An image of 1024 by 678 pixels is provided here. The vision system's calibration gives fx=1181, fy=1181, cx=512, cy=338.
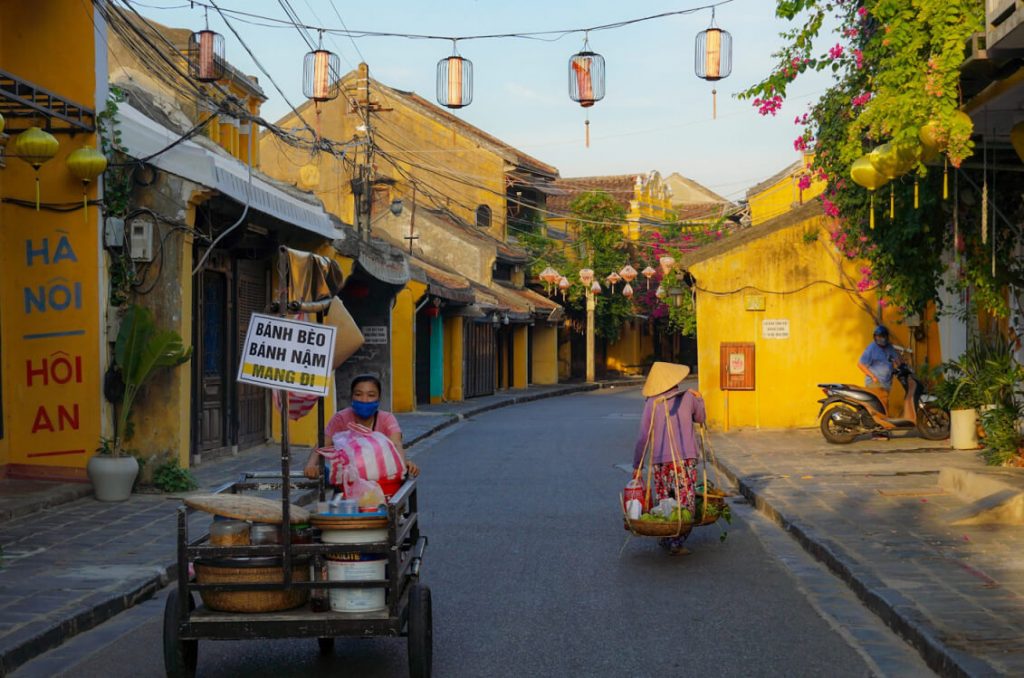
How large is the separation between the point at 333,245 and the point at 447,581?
12501 mm

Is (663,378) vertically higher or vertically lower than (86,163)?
lower

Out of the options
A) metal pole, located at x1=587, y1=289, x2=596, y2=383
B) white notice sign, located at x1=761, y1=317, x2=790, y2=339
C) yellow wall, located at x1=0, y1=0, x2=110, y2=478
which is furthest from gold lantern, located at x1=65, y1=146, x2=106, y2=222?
metal pole, located at x1=587, y1=289, x2=596, y2=383

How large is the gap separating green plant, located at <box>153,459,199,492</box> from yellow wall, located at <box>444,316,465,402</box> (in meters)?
23.0

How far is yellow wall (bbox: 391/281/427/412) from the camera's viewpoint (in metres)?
29.5

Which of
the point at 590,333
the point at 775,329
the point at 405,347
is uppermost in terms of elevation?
the point at 590,333

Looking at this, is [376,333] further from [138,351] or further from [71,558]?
[71,558]

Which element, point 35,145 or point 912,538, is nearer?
point 912,538

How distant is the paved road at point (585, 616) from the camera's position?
656 cm

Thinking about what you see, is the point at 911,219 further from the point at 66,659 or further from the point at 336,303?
the point at 66,659

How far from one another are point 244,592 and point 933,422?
599 inches

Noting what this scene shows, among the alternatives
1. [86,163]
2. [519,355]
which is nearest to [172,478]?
[86,163]

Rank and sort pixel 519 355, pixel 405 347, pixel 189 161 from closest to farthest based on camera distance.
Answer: pixel 189 161 → pixel 405 347 → pixel 519 355

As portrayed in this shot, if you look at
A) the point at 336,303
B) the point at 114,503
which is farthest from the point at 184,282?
the point at 336,303

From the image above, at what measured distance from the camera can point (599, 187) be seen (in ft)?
205
